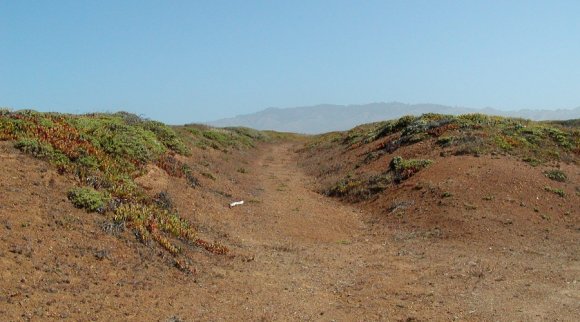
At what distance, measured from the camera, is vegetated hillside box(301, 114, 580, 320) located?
12.2 m

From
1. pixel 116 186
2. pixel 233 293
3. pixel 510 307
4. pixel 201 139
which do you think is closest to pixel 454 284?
pixel 510 307

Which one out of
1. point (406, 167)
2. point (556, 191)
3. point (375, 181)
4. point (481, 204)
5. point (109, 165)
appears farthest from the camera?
point (406, 167)

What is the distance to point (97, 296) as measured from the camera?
29.6 ft

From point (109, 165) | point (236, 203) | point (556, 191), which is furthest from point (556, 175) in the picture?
point (109, 165)

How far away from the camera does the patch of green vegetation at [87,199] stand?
12578 mm

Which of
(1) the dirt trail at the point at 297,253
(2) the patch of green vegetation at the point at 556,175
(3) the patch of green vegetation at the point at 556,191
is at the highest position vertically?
(2) the patch of green vegetation at the point at 556,175

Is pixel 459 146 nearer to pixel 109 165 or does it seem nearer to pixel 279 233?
pixel 279 233

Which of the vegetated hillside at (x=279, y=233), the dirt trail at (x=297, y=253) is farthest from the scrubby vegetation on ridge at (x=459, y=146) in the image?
the dirt trail at (x=297, y=253)

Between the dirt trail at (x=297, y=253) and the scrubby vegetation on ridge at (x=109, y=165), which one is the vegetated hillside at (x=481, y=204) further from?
the scrubby vegetation on ridge at (x=109, y=165)

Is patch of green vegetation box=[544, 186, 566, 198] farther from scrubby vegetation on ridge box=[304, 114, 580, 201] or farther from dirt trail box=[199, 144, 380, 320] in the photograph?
dirt trail box=[199, 144, 380, 320]

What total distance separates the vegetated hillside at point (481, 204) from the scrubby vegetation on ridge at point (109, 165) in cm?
690

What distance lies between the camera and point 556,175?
21328 millimetres

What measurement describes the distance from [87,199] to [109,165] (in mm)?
4334

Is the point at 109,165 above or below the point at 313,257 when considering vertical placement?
above
